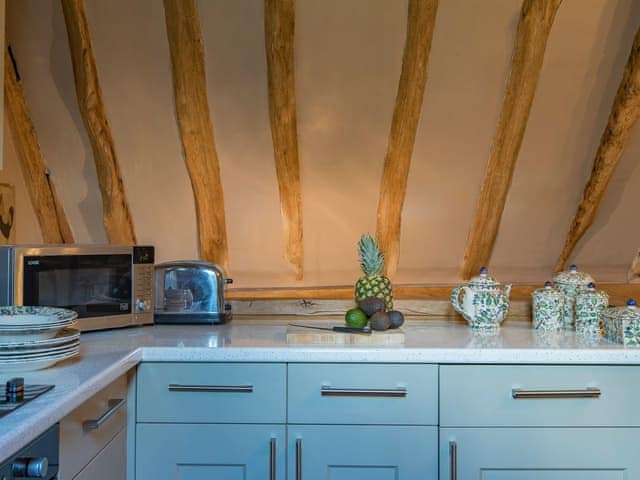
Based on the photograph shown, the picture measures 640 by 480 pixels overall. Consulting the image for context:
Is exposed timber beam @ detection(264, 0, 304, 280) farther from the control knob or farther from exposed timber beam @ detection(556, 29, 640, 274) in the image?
the control knob

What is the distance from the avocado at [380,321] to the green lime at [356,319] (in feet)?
0.10

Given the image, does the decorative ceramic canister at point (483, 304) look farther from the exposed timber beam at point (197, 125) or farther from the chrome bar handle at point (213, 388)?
the exposed timber beam at point (197, 125)

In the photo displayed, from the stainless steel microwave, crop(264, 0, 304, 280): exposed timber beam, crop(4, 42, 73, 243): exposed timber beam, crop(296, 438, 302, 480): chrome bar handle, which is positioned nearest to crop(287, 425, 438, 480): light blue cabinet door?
crop(296, 438, 302, 480): chrome bar handle

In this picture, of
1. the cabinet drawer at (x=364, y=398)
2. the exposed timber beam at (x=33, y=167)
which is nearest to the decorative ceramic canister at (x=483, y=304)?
the cabinet drawer at (x=364, y=398)

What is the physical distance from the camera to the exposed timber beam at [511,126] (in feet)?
7.41

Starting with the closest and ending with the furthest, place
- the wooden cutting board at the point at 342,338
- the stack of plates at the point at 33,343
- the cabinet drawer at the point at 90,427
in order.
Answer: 1. the cabinet drawer at the point at 90,427
2. the stack of plates at the point at 33,343
3. the wooden cutting board at the point at 342,338

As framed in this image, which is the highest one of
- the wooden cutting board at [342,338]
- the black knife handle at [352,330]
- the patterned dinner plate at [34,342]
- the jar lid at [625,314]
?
the jar lid at [625,314]

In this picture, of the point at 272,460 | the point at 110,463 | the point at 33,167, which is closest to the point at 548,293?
the point at 272,460

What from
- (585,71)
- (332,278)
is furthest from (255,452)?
(585,71)

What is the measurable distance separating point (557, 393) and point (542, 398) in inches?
1.8

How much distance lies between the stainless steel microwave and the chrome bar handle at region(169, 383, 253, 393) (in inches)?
18.7

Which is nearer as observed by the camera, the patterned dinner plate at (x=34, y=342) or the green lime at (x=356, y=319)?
the patterned dinner plate at (x=34, y=342)

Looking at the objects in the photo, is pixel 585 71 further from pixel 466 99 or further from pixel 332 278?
pixel 332 278

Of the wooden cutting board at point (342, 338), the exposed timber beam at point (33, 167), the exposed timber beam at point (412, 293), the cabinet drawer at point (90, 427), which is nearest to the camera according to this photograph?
the cabinet drawer at point (90, 427)
